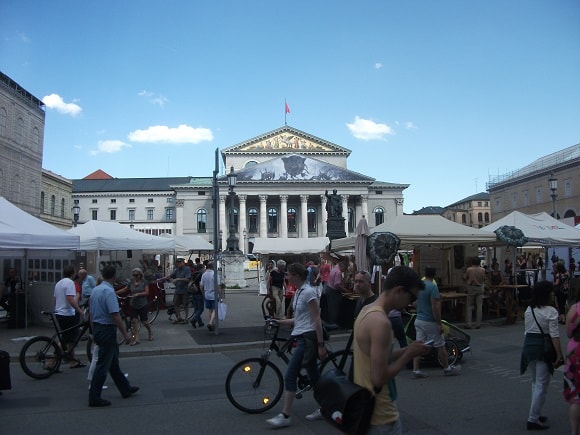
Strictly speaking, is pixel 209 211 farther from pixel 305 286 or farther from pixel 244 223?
pixel 305 286

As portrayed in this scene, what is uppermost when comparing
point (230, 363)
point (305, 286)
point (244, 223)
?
point (244, 223)

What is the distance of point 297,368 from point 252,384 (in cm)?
79

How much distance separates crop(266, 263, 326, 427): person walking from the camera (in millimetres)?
5441

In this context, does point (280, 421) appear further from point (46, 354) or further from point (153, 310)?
point (153, 310)

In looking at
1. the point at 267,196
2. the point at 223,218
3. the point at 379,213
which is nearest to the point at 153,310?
the point at 223,218

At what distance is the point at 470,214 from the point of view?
394 ft

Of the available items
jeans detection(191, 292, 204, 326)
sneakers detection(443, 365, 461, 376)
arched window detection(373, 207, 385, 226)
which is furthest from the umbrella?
arched window detection(373, 207, 385, 226)

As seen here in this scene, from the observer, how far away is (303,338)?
18.4 ft

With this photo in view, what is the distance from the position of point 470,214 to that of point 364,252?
11478cm

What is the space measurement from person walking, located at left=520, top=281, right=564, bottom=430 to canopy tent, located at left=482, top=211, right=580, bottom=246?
10.2m

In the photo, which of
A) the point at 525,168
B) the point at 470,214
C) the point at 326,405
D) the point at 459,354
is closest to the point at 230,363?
the point at 459,354

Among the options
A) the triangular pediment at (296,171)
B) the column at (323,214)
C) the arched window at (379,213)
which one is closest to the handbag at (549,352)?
the triangular pediment at (296,171)

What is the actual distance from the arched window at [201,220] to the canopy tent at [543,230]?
2668 inches

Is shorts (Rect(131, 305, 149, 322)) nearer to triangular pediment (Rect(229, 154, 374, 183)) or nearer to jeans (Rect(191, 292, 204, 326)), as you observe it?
jeans (Rect(191, 292, 204, 326))
